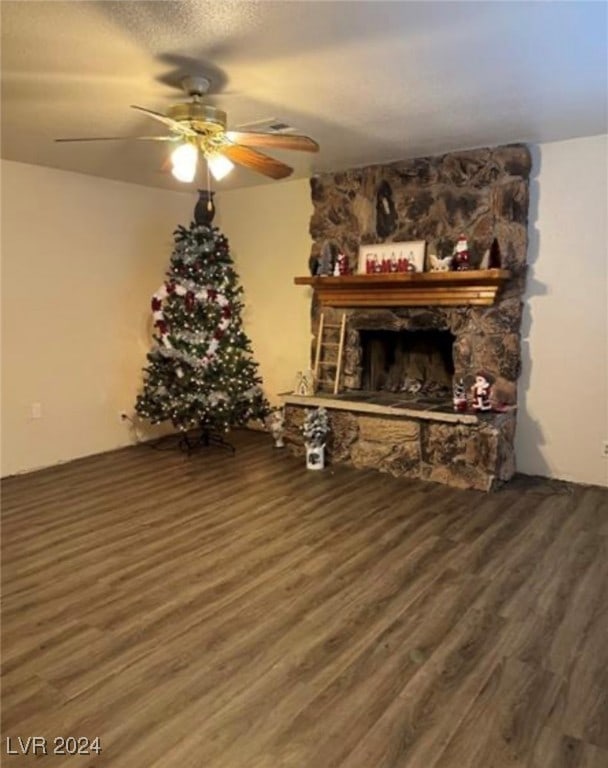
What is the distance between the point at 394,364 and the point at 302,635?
3169 millimetres

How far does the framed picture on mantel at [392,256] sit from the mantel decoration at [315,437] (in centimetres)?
131

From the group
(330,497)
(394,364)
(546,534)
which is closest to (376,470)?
(330,497)

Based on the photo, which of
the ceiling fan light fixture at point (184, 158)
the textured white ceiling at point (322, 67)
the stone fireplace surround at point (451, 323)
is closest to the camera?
the textured white ceiling at point (322, 67)

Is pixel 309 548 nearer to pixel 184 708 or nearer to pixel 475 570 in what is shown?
pixel 475 570

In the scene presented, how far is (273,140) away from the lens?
2.81m

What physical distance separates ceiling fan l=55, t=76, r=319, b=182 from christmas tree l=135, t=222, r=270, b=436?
5.78 feet

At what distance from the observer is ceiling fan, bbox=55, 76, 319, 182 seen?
8.95 ft

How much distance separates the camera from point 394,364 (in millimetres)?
5086

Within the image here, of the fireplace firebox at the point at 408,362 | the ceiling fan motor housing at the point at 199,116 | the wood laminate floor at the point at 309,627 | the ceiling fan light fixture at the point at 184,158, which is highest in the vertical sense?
the ceiling fan motor housing at the point at 199,116

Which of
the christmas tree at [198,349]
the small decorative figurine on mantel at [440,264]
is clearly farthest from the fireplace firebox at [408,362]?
the christmas tree at [198,349]

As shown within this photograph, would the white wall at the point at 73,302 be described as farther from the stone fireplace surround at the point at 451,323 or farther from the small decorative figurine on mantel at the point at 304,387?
the stone fireplace surround at the point at 451,323

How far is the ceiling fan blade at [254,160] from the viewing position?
9.87ft

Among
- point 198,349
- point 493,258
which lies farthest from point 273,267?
point 493,258

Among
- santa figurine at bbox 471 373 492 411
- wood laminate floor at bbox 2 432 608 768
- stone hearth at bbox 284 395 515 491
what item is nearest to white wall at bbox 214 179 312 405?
stone hearth at bbox 284 395 515 491
